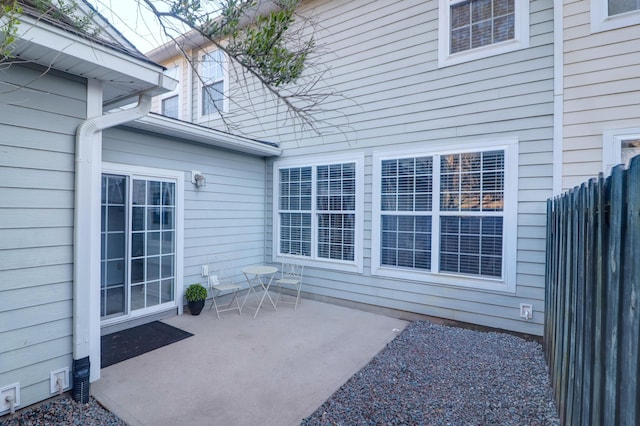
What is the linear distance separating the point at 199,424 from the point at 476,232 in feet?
12.4

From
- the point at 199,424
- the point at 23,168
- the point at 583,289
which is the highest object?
the point at 23,168

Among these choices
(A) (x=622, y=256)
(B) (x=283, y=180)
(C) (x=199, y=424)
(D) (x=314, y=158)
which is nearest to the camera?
(A) (x=622, y=256)

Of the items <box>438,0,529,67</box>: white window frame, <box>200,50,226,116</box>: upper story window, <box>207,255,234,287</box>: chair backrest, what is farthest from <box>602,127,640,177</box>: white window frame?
<box>200,50,226,116</box>: upper story window

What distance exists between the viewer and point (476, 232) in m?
4.24

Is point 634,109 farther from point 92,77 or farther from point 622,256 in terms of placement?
point 92,77

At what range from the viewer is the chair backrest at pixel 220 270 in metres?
5.20

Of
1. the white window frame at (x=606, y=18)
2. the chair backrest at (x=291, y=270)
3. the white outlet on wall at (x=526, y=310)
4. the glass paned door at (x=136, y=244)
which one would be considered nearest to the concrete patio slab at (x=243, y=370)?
the glass paned door at (x=136, y=244)

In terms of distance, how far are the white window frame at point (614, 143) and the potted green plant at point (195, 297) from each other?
5339mm

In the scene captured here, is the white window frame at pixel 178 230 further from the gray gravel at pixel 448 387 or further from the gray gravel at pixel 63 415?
the gray gravel at pixel 448 387

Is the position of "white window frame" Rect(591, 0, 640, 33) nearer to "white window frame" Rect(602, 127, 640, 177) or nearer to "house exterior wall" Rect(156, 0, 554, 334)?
"house exterior wall" Rect(156, 0, 554, 334)

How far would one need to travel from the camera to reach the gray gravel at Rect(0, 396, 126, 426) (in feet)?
7.67

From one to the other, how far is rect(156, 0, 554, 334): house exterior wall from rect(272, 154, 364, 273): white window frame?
43 mm

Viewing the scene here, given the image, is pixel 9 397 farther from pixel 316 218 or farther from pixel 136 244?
pixel 316 218

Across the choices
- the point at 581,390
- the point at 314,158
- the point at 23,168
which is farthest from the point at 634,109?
the point at 23,168
